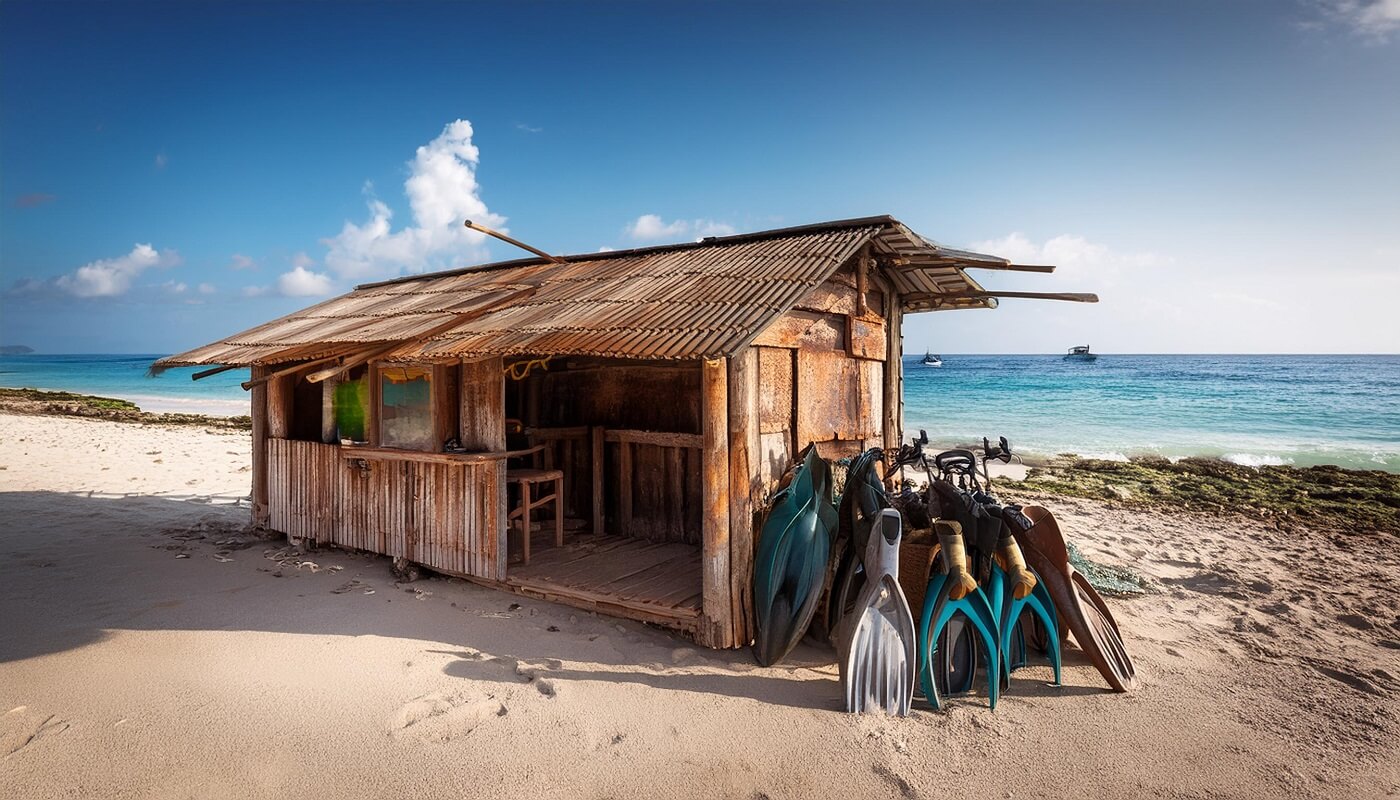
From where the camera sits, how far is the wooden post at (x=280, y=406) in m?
8.00

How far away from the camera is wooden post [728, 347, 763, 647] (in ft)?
16.5

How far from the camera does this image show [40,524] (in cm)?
868

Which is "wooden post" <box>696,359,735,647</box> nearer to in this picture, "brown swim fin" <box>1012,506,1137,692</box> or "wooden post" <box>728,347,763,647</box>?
"wooden post" <box>728,347,763,647</box>

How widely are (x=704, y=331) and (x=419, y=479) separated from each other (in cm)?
369

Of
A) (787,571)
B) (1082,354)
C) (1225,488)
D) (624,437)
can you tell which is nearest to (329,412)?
(624,437)

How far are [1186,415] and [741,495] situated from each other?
3327 cm

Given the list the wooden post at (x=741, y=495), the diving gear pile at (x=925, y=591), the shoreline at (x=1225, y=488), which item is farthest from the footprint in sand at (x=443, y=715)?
the shoreline at (x=1225, y=488)

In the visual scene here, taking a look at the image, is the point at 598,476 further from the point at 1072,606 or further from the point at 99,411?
the point at 99,411

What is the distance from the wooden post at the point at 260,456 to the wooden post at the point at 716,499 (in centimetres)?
637

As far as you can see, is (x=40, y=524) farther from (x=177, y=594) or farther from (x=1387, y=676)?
(x=1387, y=676)

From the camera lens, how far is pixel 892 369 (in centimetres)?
763

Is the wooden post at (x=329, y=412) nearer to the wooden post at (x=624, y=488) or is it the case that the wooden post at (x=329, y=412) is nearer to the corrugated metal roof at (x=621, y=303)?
the corrugated metal roof at (x=621, y=303)

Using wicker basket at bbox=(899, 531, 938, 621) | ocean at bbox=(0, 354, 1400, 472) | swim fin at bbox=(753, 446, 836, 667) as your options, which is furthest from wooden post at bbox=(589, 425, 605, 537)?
ocean at bbox=(0, 354, 1400, 472)

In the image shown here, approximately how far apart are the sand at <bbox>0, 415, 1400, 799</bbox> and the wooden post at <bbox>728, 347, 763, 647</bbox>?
0.38 m
